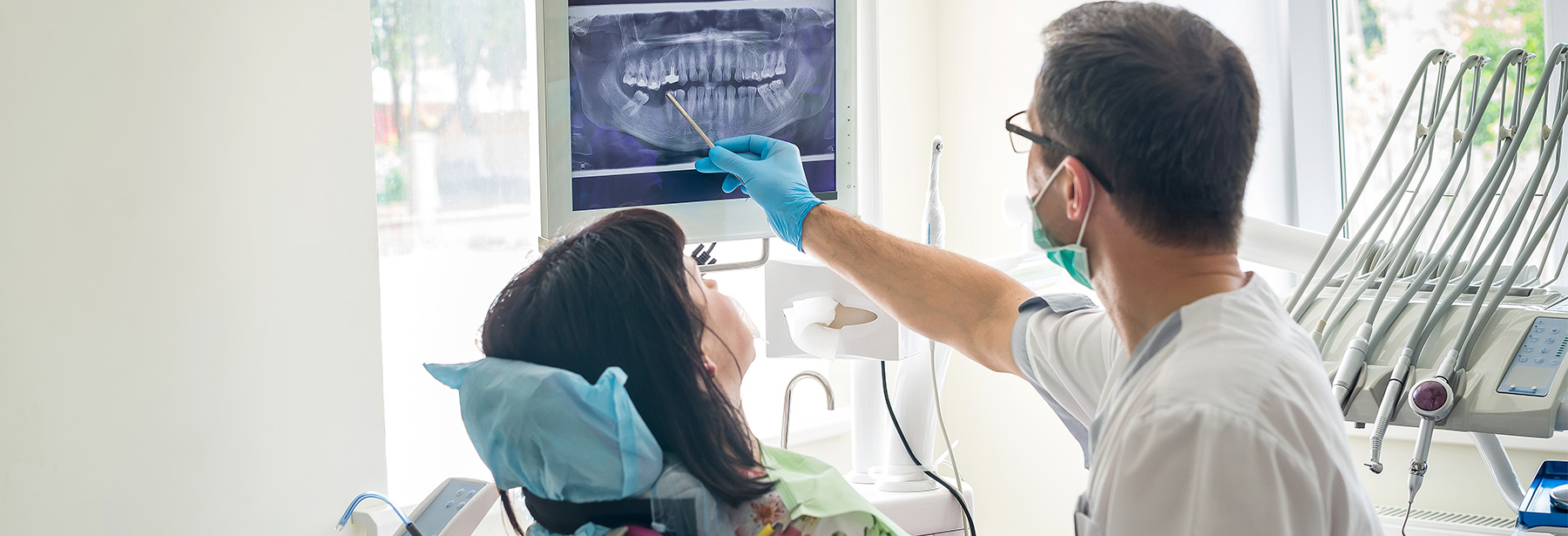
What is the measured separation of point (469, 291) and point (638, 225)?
957mm

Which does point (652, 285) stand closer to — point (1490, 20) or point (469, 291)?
point (469, 291)

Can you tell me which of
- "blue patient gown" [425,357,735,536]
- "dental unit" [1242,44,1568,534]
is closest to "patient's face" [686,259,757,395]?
"blue patient gown" [425,357,735,536]

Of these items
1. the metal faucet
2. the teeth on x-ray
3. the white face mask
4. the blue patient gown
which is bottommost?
the metal faucet

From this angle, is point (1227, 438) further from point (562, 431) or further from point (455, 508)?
point (455, 508)

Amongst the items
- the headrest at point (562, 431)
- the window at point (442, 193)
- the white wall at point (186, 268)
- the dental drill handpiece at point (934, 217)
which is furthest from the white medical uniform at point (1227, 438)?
the window at point (442, 193)

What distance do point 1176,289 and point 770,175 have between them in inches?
30.8

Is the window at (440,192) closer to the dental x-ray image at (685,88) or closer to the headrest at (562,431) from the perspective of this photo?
the dental x-ray image at (685,88)

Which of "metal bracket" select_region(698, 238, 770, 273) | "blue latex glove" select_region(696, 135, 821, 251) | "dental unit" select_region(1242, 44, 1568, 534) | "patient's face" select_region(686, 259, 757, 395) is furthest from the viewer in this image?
"metal bracket" select_region(698, 238, 770, 273)

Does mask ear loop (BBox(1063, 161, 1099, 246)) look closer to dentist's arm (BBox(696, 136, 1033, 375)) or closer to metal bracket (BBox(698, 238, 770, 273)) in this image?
dentist's arm (BBox(696, 136, 1033, 375))

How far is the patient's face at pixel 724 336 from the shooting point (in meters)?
1.30

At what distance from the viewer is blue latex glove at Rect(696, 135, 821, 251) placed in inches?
65.0

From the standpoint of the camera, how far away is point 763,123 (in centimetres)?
175

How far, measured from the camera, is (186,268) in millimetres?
1538

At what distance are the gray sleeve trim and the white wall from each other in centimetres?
109
